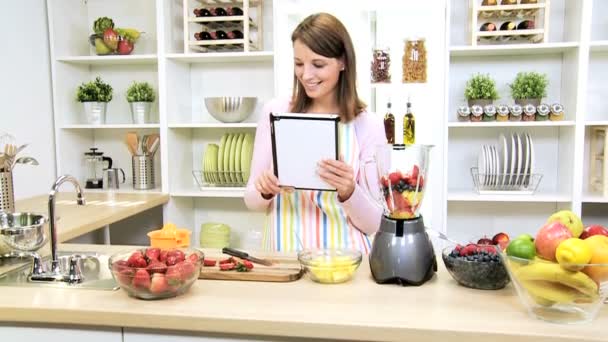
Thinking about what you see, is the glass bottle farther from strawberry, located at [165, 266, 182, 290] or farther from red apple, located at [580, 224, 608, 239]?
strawberry, located at [165, 266, 182, 290]

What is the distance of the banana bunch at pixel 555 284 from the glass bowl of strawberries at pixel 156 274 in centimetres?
70

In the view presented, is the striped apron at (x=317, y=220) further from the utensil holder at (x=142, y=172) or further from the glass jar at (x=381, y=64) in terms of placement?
the utensil holder at (x=142, y=172)

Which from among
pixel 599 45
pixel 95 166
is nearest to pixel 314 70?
pixel 599 45

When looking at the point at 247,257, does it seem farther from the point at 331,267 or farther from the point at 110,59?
the point at 110,59

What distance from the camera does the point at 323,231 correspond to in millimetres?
1697

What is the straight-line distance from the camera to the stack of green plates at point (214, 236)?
9.62 ft

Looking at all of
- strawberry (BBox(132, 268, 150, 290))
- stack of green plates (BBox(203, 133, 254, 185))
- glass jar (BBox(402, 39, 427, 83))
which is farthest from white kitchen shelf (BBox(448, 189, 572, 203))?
strawberry (BBox(132, 268, 150, 290))

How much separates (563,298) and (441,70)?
5.75 ft

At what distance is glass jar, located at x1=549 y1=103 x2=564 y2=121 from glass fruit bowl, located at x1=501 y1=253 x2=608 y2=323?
1806mm

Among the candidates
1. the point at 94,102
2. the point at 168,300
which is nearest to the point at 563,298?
the point at 168,300

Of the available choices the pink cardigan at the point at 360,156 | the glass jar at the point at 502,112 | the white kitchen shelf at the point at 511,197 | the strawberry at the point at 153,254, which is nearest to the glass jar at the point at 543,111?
the glass jar at the point at 502,112

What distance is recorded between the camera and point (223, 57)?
9.53 feet

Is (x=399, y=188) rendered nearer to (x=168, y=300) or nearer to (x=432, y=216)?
(x=168, y=300)

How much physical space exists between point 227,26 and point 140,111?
0.70m
